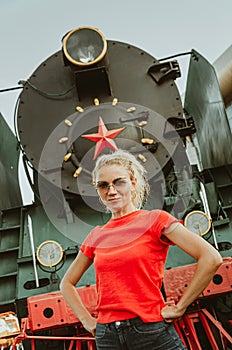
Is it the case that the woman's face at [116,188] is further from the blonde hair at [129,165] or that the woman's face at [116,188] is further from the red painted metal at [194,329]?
the red painted metal at [194,329]

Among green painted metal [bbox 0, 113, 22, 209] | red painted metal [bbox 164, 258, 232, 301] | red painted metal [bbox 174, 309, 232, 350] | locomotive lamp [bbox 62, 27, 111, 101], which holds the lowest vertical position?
red painted metal [bbox 174, 309, 232, 350]

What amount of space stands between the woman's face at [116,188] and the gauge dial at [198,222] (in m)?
1.42

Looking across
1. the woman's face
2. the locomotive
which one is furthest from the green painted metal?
the woman's face

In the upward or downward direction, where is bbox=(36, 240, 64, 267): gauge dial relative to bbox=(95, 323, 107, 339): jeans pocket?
downward

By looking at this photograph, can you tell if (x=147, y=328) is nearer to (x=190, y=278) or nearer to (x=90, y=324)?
(x=90, y=324)

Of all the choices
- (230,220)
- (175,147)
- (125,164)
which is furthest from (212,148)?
(125,164)

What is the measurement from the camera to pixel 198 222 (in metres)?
2.76

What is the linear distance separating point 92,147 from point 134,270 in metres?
2.21

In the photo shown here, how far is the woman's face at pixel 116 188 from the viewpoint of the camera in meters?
1.37

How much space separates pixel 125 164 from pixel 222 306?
5.30 ft

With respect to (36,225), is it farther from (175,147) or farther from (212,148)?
(212,148)

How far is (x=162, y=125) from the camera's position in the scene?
11.5 ft

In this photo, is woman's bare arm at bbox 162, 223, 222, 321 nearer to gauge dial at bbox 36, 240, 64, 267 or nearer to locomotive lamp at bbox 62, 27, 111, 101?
gauge dial at bbox 36, 240, 64, 267

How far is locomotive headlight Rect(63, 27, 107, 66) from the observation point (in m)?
3.49
